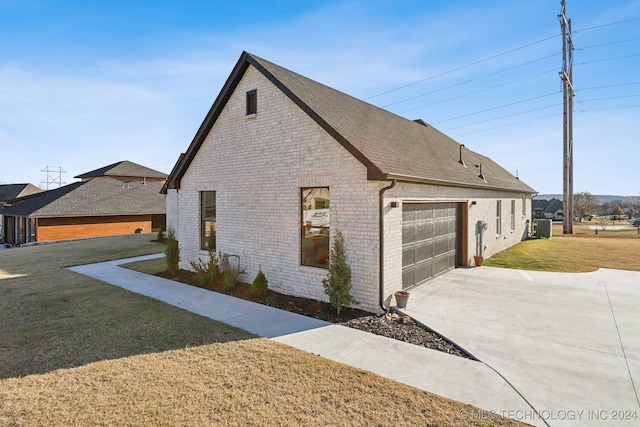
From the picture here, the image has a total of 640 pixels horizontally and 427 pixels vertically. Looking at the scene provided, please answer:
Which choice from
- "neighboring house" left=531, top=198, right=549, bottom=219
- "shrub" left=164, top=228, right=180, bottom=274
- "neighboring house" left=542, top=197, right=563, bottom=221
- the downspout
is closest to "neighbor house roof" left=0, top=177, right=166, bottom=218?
"shrub" left=164, top=228, right=180, bottom=274

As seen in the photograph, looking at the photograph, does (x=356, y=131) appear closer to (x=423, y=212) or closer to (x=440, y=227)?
(x=423, y=212)

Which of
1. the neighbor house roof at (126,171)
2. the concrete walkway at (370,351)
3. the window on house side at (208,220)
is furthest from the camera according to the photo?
the neighbor house roof at (126,171)

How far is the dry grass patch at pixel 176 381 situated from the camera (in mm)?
3719

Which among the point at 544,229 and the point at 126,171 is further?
the point at 126,171

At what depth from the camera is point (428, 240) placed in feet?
33.0

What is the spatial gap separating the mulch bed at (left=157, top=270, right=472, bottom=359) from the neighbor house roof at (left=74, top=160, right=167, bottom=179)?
1612 inches

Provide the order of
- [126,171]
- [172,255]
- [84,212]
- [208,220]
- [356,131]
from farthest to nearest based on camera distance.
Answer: [126,171], [84,212], [172,255], [208,220], [356,131]

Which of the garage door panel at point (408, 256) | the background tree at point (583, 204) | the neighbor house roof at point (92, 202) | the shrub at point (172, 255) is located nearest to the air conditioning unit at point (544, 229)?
the garage door panel at point (408, 256)

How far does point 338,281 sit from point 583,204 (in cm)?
8836

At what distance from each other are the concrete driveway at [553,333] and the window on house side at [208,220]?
23.5 ft

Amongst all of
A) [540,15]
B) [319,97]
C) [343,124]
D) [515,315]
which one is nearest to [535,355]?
[515,315]

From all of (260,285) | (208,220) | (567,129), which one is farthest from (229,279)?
(567,129)

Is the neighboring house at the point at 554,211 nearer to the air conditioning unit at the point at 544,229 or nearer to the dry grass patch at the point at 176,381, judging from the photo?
the air conditioning unit at the point at 544,229

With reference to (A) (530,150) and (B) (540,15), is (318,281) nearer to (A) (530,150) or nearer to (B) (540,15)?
(B) (540,15)
